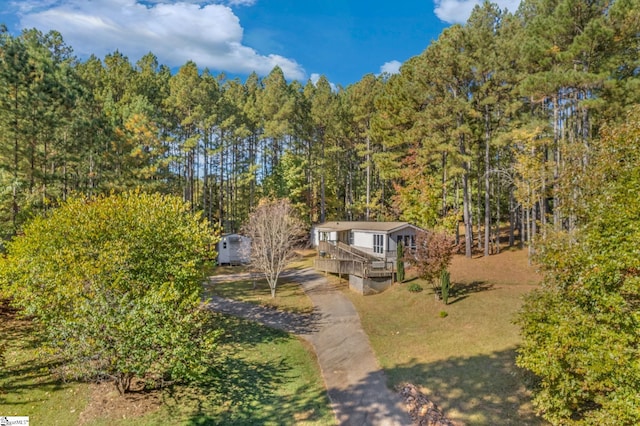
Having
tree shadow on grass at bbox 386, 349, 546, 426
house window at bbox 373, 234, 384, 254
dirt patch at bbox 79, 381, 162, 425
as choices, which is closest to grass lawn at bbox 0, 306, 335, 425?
dirt patch at bbox 79, 381, 162, 425

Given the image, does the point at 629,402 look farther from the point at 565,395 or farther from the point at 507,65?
the point at 507,65

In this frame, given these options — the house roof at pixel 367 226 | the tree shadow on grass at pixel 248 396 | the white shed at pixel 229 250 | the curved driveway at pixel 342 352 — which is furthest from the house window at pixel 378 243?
the tree shadow on grass at pixel 248 396

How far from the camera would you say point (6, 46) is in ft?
53.8

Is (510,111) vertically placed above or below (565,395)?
above

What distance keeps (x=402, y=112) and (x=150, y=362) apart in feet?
85.2

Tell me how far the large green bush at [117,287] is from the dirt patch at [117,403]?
32cm

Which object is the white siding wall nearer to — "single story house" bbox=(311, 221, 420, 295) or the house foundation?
"single story house" bbox=(311, 221, 420, 295)

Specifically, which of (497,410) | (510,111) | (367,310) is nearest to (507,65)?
(510,111)

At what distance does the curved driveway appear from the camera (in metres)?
8.95

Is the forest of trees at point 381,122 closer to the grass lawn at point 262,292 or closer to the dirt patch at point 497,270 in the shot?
the dirt patch at point 497,270

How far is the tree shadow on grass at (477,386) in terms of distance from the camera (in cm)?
859

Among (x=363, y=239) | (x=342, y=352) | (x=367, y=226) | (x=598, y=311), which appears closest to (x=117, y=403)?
(x=342, y=352)

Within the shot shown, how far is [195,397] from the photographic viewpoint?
9.68 m

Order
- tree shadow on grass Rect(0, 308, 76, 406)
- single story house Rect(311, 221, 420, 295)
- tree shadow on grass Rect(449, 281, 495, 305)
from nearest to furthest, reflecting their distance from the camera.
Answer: tree shadow on grass Rect(0, 308, 76, 406)
tree shadow on grass Rect(449, 281, 495, 305)
single story house Rect(311, 221, 420, 295)
